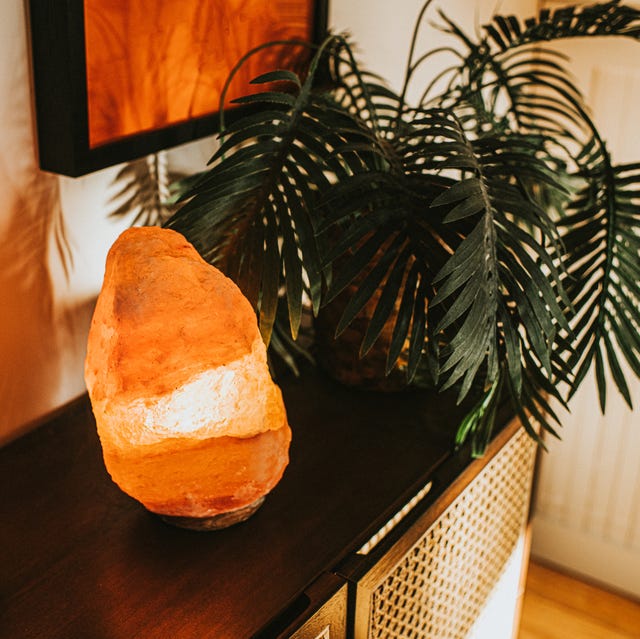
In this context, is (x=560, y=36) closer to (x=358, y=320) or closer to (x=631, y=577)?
(x=358, y=320)

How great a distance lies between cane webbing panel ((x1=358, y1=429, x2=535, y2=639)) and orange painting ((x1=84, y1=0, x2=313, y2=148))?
2.12 ft

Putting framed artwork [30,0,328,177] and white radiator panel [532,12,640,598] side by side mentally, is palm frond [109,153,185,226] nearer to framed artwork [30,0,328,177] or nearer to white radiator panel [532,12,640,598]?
framed artwork [30,0,328,177]

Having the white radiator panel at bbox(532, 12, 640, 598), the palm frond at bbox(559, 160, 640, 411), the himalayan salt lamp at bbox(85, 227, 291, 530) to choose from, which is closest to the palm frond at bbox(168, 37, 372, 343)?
the himalayan salt lamp at bbox(85, 227, 291, 530)

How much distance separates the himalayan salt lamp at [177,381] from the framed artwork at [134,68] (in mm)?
211

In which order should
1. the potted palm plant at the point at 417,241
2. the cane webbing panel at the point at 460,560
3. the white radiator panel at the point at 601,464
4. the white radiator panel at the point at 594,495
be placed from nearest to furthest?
the potted palm plant at the point at 417,241 → the cane webbing panel at the point at 460,560 → the white radiator panel at the point at 601,464 → the white radiator panel at the point at 594,495

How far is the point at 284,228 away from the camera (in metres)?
1.01

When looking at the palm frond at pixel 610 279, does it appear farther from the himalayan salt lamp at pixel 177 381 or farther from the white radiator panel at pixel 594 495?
the white radiator panel at pixel 594 495

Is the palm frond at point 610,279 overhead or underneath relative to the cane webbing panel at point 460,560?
overhead

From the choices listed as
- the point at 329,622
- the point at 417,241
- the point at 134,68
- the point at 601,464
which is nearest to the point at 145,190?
the point at 134,68

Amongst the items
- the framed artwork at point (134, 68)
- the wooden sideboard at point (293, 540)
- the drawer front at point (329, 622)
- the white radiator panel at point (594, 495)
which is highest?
the framed artwork at point (134, 68)

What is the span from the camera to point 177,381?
836 mm

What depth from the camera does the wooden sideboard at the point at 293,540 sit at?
0.87 metres

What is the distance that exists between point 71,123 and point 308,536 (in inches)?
21.9

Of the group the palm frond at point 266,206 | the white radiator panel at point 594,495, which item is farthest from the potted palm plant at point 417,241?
the white radiator panel at point 594,495
